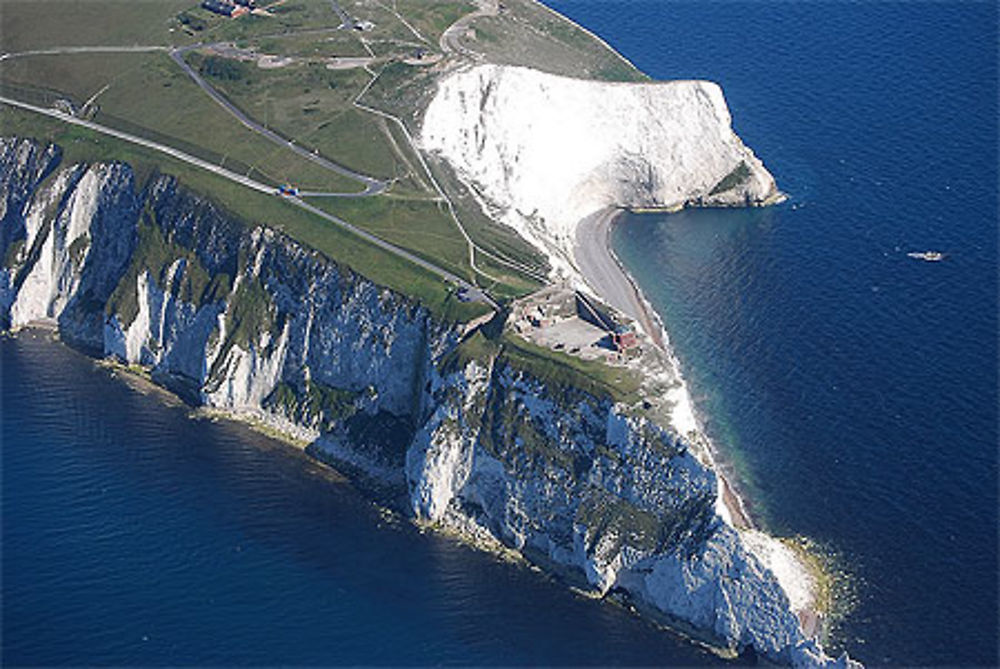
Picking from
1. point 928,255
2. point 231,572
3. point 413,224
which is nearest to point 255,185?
point 413,224

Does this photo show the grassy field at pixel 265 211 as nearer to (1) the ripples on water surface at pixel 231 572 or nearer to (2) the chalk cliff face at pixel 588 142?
(1) the ripples on water surface at pixel 231 572

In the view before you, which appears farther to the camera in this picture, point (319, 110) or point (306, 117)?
point (319, 110)

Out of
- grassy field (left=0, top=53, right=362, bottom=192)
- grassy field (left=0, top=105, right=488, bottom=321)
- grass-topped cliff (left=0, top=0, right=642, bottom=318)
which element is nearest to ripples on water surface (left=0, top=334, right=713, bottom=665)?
grassy field (left=0, top=105, right=488, bottom=321)

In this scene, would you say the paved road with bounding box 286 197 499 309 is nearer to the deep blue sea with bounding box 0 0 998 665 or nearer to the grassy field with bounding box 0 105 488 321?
the grassy field with bounding box 0 105 488 321

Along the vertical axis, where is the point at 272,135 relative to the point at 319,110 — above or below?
below

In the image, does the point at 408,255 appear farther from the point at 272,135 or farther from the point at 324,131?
the point at 272,135

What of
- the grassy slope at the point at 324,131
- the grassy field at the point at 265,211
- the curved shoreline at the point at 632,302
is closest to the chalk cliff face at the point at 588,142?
the curved shoreline at the point at 632,302
